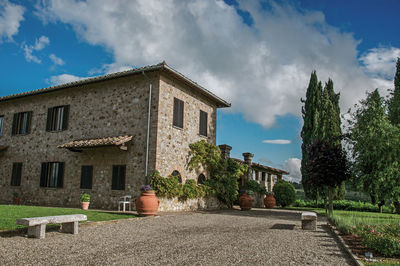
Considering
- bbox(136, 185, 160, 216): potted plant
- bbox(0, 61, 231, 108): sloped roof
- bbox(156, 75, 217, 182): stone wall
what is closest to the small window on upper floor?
bbox(156, 75, 217, 182): stone wall

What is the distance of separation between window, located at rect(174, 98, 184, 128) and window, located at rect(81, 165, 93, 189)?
175 inches

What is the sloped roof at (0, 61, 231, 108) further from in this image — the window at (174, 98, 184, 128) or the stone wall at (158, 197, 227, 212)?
the stone wall at (158, 197, 227, 212)

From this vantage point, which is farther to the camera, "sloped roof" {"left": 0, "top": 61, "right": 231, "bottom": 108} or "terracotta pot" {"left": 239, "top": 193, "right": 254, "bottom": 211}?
"terracotta pot" {"left": 239, "top": 193, "right": 254, "bottom": 211}

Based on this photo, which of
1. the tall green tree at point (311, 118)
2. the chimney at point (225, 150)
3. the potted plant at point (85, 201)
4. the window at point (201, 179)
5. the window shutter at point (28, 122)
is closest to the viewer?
the potted plant at point (85, 201)

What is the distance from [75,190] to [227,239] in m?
10.1

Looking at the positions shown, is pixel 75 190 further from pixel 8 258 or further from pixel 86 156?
pixel 8 258

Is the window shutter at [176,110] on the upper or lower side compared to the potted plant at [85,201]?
upper

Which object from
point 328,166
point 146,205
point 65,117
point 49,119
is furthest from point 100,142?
point 328,166

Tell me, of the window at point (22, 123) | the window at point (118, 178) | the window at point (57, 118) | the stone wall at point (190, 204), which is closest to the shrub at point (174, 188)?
the stone wall at point (190, 204)

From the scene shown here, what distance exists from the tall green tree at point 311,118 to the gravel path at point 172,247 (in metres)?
15.4

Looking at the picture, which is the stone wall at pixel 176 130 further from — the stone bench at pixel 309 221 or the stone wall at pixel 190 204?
the stone bench at pixel 309 221

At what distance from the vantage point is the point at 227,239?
6.59 meters

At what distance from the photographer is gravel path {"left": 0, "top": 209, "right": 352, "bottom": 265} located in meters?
4.72

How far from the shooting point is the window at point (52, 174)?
15078mm
